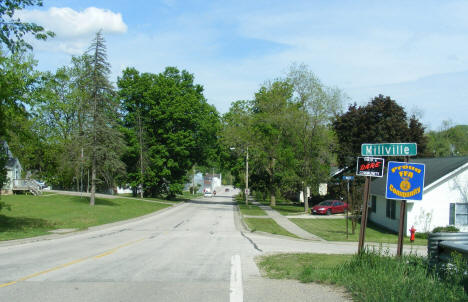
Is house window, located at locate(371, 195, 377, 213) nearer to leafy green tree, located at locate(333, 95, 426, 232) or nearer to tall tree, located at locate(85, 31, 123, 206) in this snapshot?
leafy green tree, located at locate(333, 95, 426, 232)

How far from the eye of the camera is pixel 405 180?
390 inches

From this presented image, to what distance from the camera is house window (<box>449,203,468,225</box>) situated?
94.5ft

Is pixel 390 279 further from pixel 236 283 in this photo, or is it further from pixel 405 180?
pixel 236 283

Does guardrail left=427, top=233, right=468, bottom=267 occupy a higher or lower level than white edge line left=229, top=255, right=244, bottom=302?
higher

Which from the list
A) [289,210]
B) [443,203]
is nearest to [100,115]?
[289,210]

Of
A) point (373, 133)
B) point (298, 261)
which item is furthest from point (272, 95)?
point (298, 261)

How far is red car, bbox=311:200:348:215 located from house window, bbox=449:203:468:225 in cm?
1556

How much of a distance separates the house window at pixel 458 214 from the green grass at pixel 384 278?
20.7 meters

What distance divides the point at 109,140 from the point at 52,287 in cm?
3356

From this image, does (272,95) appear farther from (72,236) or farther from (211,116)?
(72,236)

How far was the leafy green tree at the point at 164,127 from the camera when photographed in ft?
190

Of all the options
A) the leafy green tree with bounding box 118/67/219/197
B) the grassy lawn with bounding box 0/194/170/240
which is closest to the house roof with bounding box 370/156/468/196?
the grassy lawn with bounding box 0/194/170/240

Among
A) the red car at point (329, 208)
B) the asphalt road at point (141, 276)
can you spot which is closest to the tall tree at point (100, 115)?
the red car at point (329, 208)

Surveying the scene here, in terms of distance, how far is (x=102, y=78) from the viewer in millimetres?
40531
